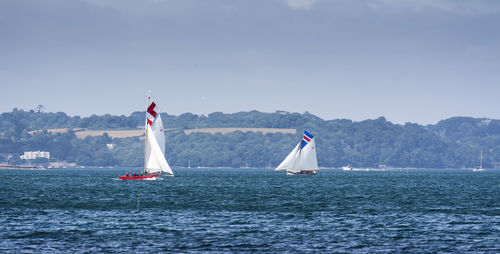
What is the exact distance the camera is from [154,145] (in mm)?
147875

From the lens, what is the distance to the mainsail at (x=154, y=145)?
149 meters

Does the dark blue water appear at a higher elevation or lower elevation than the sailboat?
lower

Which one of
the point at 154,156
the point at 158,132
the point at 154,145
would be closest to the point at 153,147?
the point at 154,145

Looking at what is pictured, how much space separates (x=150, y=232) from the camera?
5753 cm

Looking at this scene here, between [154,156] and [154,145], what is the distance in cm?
300

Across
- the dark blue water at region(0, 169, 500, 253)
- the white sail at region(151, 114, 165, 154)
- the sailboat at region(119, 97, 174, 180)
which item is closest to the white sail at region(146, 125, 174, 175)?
the sailboat at region(119, 97, 174, 180)

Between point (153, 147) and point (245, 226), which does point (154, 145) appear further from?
point (245, 226)

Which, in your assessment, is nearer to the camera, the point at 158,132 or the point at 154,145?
the point at 154,145

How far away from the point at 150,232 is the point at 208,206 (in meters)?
27.1

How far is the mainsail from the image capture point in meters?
149

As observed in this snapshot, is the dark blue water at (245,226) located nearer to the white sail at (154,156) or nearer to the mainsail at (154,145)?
the white sail at (154,156)

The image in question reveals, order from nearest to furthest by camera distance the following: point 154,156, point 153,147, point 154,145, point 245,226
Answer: point 245,226 → point 153,147 → point 154,145 → point 154,156

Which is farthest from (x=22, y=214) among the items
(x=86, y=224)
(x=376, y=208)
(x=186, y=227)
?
(x=376, y=208)

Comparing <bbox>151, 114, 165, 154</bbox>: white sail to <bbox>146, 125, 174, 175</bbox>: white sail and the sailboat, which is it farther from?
<bbox>146, 125, 174, 175</bbox>: white sail
